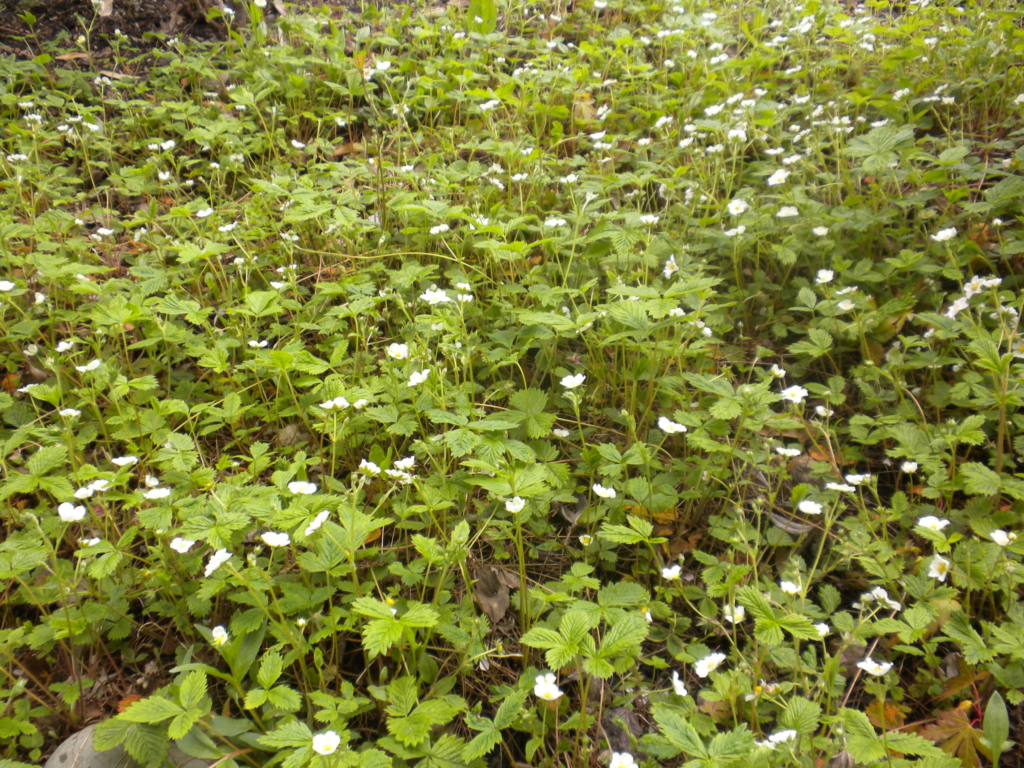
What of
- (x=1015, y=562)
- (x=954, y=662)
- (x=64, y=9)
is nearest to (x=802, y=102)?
(x=1015, y=562)

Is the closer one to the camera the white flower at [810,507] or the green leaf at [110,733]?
the green leaf at [110,733]

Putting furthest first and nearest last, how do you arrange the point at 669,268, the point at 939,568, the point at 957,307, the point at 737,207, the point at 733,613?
the point at 737,207 < the point at 669,268 < the point at 957,307 < the point at 939,568 < the point at 733,613

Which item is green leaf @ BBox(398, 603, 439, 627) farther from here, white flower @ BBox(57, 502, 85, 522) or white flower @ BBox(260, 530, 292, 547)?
white flower @ BBox(57, 502, 85, 522)

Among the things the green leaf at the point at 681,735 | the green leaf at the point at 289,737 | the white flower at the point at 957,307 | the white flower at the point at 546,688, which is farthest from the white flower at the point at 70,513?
the white flower at the point at 957,307

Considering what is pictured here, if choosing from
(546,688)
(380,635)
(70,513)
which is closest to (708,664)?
(546,688)

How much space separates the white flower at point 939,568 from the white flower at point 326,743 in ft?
5.78

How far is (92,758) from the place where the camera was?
5.33 ft

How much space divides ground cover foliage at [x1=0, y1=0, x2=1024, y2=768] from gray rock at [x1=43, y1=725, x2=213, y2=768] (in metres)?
0.10

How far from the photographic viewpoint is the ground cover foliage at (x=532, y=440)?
1.68 metres

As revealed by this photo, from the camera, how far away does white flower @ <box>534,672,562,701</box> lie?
150cm

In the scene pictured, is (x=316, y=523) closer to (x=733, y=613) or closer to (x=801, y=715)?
(x=733, y=613)

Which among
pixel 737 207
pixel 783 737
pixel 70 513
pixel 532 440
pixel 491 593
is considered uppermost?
pixel 737 207

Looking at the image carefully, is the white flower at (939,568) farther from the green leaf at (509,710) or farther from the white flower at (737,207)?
the white flower at (737,207)

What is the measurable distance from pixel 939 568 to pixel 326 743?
1818 millimetres
